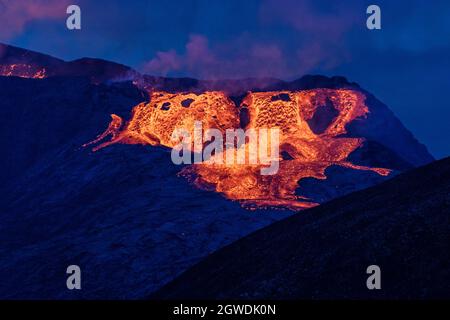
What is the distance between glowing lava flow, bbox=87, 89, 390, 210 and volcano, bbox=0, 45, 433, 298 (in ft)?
0.75

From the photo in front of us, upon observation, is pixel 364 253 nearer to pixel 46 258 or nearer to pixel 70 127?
pixel 46 258

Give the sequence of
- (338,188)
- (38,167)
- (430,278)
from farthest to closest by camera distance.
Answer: (38,167), (338,188), (430,278)

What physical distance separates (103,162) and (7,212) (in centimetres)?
1190

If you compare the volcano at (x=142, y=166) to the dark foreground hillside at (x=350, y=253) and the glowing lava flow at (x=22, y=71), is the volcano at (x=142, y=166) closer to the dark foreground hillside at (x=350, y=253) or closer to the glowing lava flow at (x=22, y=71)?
the glowing lava flow at (x=22, y=71)

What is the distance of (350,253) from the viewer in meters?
24.8

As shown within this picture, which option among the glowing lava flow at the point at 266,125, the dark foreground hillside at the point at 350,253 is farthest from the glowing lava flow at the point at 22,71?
the dark foreground hillside at the point at 350,253

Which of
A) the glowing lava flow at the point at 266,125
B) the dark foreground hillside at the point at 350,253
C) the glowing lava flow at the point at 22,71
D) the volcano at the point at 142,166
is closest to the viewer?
the dark foreground hillside at the point at 350,253

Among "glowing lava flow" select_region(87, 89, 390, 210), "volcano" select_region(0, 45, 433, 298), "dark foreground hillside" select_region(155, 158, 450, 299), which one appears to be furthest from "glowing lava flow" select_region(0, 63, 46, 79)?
"dark foreground hillside" select_region(155, 158, 450, 299)

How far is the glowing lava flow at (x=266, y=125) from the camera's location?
237ft

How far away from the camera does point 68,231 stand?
62.9 m

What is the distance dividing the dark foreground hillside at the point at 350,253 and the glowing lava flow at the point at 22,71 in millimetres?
89883

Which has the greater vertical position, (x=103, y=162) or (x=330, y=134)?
(x=330, y=134)

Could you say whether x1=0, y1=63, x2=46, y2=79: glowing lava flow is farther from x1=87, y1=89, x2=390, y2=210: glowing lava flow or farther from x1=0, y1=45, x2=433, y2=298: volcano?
x1=87, y1=89, x2=390, y2=210: glowing lava flow
